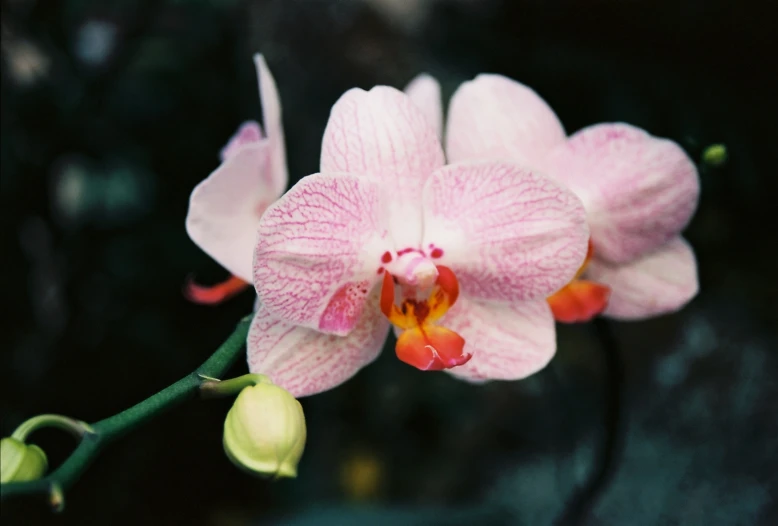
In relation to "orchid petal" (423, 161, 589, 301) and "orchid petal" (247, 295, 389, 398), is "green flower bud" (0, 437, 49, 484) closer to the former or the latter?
"orchid petal" (247, 295, 389, 398)

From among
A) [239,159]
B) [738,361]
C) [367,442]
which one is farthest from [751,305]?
[239,159]

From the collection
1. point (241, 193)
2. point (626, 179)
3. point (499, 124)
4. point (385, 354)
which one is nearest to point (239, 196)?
point (241, 193)

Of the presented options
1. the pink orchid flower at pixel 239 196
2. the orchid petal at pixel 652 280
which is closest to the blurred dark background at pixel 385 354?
the orchid petal at pixel 652 280

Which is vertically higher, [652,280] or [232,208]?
[232,208]

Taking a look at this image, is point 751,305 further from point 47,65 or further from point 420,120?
point 47,65

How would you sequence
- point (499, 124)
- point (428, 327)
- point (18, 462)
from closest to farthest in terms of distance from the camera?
point (18, 462)
point (428, 327)
point (499, 124)

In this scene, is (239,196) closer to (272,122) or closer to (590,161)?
(272,122)
